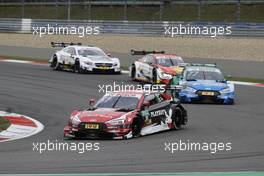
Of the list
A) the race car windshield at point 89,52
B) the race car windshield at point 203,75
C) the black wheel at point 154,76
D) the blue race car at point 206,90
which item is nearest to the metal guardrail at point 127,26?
the race car windshield at point 89,52

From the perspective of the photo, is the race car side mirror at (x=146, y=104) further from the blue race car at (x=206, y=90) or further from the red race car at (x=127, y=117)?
the blue race car at (x=206, y=90)

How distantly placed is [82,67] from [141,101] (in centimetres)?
1503

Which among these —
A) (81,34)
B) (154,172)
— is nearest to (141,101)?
(154,172)

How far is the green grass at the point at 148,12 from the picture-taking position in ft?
152

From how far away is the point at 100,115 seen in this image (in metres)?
16.1

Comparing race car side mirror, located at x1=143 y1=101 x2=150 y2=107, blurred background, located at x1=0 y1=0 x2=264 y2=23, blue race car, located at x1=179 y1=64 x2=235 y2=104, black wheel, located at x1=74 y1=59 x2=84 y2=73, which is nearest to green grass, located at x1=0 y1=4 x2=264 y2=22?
blurred background, located at x1=0 y1=0 x2=264 y2=23

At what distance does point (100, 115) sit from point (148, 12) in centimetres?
3796

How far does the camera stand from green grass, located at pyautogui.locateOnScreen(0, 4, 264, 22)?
46188mm

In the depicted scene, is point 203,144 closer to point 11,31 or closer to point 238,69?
point 238,69

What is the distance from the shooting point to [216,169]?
11547 mm

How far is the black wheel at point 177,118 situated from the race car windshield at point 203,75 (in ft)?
19.6

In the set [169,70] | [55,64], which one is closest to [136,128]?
[169,70]

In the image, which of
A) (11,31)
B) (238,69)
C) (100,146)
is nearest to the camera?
(100,146)

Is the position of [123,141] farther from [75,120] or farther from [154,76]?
[154,76]
